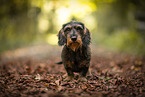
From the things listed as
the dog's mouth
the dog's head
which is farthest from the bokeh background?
the dog's mouth

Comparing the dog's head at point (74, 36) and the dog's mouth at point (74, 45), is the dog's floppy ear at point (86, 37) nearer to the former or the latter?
the dog's head at point (74, 36)

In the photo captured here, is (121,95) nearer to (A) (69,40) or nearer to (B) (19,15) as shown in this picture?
(A) (69,40)

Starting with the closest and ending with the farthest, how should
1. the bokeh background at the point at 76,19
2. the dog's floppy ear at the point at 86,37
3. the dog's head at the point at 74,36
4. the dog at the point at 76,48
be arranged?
the dog's head at the point at 74,36 < the dog at the point at 76,48 < the dog's floppy ear at the point at 86,37 < the bokeh background at the point at 76,19

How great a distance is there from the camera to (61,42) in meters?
4.12

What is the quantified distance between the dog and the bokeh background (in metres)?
6.52

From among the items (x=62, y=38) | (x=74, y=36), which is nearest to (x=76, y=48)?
(x=74, y=36)

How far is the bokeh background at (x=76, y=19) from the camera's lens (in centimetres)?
1130

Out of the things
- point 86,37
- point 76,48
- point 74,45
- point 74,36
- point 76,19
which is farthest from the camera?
point 76,19

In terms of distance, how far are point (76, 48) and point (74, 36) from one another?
1.27 ft

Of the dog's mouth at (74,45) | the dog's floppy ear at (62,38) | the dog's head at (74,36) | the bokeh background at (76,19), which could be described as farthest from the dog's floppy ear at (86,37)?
the bokeh background at (76,19)

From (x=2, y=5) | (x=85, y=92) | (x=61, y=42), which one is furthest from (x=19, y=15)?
(x=85, y=92)

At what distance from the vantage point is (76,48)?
12.8 ft

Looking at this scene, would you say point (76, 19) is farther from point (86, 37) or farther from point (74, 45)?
point (74, 45)

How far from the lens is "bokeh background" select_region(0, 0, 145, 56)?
1130cm
